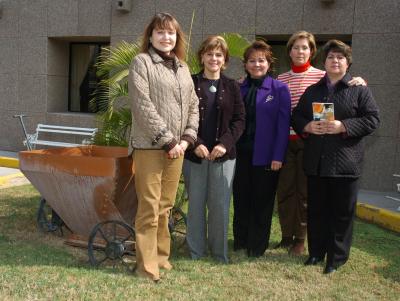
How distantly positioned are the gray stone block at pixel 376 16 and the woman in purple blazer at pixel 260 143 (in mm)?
3862

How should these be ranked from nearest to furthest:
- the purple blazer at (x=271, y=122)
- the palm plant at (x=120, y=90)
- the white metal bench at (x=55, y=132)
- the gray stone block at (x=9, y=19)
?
the purple blazer at (x=271, y=122) → the palm plant at (x=120, y=90) → the white metal bench at (x=55, y=132) → the gray stone block at (x=9, y=19)

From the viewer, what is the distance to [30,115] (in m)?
10.2

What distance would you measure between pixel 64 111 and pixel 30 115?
2.33 feet

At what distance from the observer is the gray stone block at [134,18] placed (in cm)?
890

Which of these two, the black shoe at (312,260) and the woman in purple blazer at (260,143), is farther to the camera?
the black shoe at (312,260)

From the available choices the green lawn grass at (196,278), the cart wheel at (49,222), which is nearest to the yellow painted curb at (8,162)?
the cart wheel at (49,222)

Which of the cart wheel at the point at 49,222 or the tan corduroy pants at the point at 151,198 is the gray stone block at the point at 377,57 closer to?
the tan corduroy pants at the point at 151,198

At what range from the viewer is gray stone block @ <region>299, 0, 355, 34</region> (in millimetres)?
7473

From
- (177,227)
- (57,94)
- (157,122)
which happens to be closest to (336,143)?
(157,122)

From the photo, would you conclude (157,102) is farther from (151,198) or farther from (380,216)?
(380,216)

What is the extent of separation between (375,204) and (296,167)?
283 cm

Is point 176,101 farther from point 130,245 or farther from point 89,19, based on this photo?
point 89,19

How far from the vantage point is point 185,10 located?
8609mm

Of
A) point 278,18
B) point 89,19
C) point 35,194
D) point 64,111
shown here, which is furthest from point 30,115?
point 278,18
